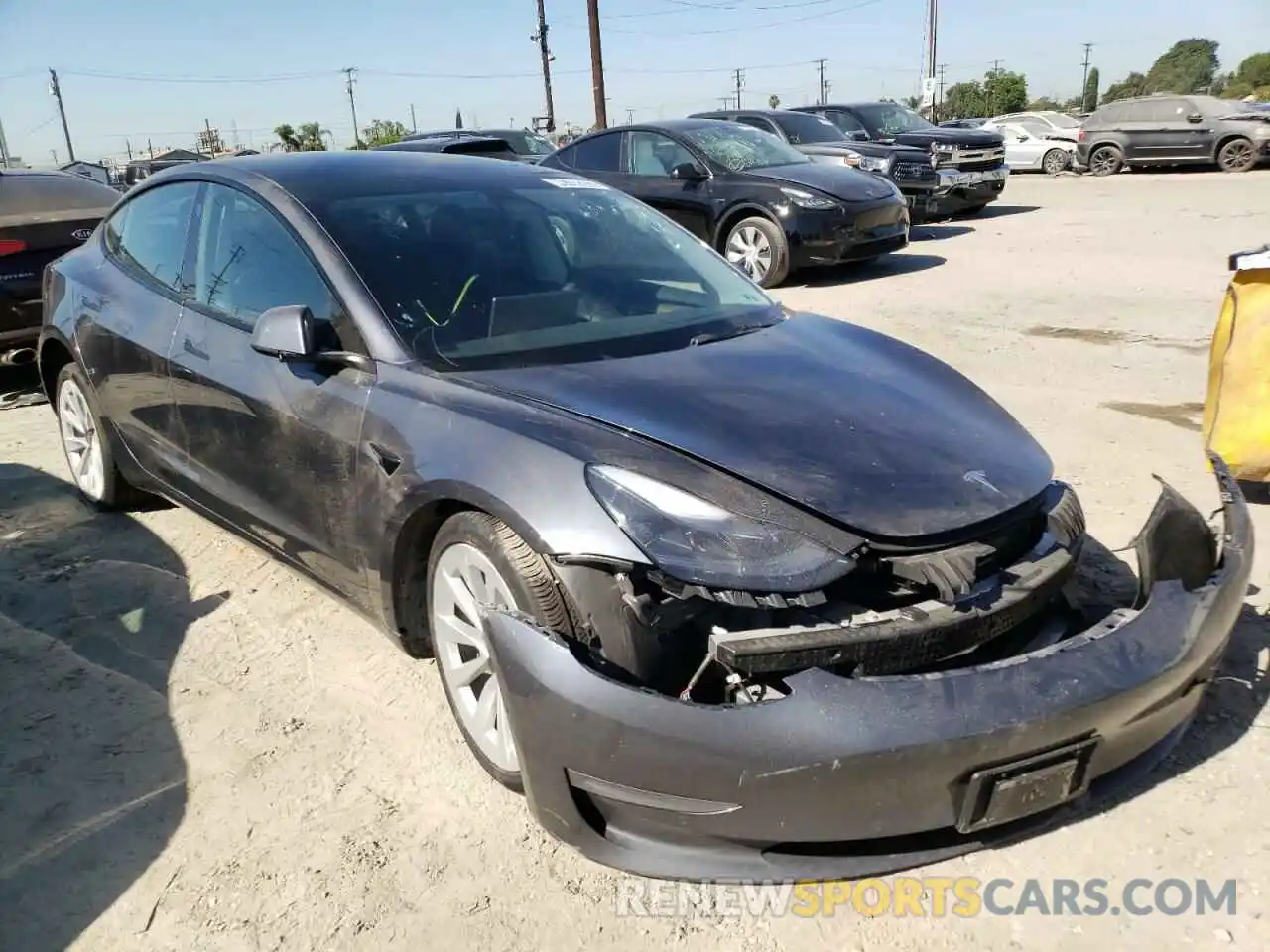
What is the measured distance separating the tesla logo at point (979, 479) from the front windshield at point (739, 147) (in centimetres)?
815

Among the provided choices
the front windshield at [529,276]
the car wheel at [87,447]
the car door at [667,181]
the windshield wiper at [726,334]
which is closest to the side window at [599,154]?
the car door at [667,181]

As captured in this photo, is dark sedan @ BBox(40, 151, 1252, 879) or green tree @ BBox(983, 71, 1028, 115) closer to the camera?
dark sedan @ BBox(40, 151, 1252, 879)

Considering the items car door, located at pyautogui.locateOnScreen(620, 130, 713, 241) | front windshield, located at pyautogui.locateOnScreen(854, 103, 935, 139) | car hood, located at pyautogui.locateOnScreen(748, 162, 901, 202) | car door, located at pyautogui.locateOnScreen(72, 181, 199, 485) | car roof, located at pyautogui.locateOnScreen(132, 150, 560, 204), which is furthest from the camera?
front windshield, located at pyautogui.locateOnScreen(854, 103, 935, 139)

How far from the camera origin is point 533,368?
2.72 m

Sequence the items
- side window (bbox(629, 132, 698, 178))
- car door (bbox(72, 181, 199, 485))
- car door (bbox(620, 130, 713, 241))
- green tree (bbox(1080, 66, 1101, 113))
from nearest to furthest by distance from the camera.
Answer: car door (bbox(72, 181, 199, 485)) → car door (bbox(620, 130, 713, 241)) → side window (bbox(629, 132, 698, 178)) → green tree (bbox(1080, 66, 1101, 113))

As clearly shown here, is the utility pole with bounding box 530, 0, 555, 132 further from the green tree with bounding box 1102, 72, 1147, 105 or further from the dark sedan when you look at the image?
the green tree with bounding box 1102, 72, 1147, 105

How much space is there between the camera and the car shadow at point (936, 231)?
43.1ft

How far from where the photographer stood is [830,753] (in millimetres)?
1866

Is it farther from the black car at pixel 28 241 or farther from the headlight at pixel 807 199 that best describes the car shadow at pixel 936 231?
the black car at pixel 28 241

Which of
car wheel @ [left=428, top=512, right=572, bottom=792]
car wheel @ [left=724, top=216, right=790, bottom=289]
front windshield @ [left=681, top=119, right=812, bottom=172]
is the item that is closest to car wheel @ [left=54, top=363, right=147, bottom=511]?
car wheel @ [left=428, top=512, right=572, bottom=792]

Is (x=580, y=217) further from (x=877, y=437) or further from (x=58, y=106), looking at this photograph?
(x=58, y=106)

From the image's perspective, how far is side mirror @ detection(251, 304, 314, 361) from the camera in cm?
275

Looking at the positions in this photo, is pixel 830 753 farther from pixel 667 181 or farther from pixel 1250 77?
pixel 1250 77

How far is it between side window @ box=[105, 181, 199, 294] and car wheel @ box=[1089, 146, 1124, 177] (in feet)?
73.3
